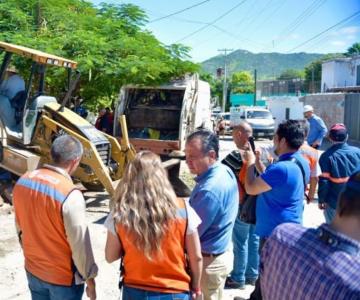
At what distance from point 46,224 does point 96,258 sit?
3.03 metres

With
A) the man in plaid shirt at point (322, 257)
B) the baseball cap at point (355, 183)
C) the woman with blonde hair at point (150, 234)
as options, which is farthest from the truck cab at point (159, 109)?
the baseball cap at point (355, 183)

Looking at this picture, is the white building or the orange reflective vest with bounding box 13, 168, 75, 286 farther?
the white building

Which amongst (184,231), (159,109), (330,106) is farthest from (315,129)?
(330,106)

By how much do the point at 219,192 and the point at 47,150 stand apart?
5554 millimetres

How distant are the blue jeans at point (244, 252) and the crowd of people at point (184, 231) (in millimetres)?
865

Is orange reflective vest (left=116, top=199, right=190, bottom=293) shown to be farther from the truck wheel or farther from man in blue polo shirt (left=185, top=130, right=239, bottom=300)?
the truck wheel

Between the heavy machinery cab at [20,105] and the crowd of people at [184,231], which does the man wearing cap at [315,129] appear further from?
the crowd of people at [184,231]

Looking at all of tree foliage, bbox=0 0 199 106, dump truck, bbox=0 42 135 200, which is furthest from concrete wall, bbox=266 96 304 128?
dump truck, bbox=0 42 135 200

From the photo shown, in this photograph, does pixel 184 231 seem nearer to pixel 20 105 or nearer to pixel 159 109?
pixel 20 105

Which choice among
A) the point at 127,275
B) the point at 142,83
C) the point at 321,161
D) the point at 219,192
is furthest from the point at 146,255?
the point at 142,83

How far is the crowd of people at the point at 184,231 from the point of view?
1706mm

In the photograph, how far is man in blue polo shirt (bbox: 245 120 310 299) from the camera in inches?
139

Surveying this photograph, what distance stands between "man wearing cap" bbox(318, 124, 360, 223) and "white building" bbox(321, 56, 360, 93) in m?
43.4

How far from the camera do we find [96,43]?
11.5 meters
